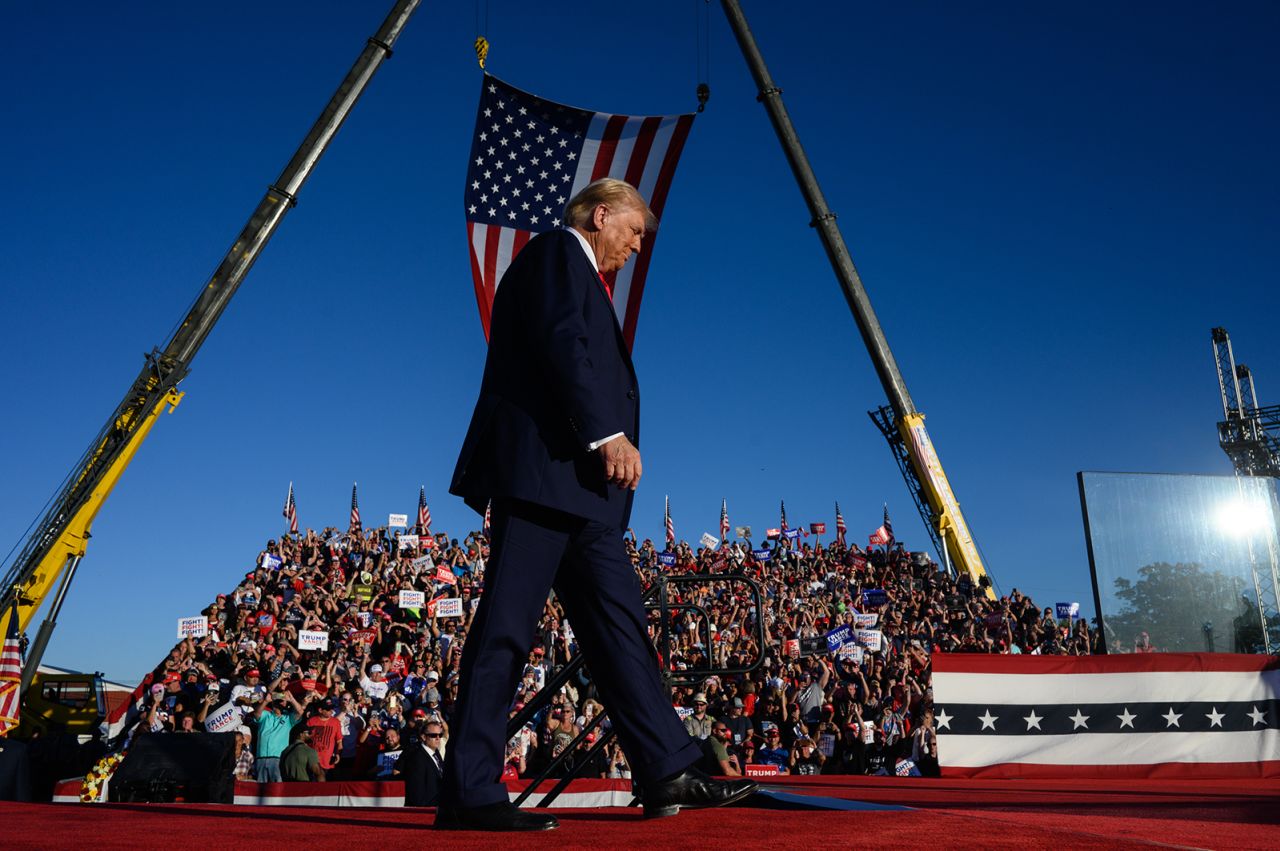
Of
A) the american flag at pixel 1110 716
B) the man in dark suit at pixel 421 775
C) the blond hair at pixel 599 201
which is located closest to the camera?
the blond hair at pixel 599 201

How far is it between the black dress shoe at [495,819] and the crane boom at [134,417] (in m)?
14.5

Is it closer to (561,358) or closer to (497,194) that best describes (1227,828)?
(561,358)

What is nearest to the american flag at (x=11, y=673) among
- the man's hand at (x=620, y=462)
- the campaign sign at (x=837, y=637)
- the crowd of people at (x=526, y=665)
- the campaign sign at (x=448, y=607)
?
the crowd of people at (x=526, y=665)

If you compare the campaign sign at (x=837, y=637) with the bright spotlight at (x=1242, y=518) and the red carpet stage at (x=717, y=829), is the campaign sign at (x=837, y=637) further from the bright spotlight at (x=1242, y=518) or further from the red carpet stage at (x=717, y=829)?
the red carpet stage at (x=717, y=829)

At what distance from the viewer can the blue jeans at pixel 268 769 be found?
10.2m

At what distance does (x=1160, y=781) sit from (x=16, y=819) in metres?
9.08

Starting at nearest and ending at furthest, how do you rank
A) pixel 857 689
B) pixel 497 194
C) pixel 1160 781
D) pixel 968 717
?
pixel 1160 781 < pixel 968 717 < pixel 497 194 < pixel 857 689

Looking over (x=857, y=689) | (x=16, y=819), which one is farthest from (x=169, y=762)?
(x=857, y=689)

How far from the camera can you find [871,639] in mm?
14453

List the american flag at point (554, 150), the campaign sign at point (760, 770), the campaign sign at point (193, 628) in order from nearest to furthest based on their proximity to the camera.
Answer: the campaign sign at point (760, 770), the american flag at point (554, 150), the campaign sign at point (193, 628)

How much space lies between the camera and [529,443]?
2.65 metres

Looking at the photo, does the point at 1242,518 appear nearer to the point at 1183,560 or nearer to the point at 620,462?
the point at 1183,560

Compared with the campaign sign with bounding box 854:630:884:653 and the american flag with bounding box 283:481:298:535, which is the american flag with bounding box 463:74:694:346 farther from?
the american flag with bounding box 283:481:298:535

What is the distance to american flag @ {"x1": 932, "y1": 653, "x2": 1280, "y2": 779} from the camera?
9188mm
